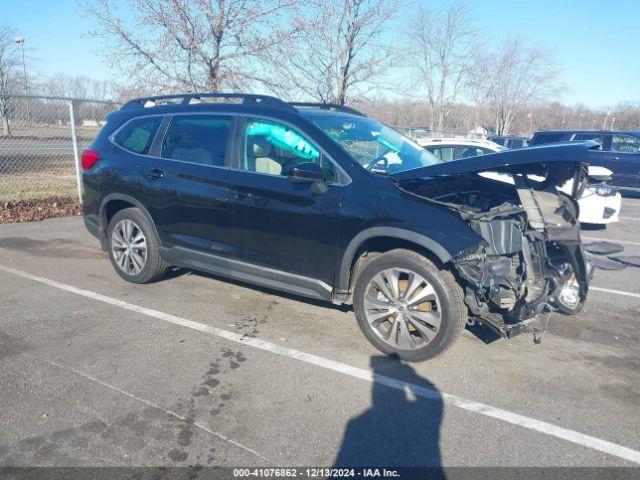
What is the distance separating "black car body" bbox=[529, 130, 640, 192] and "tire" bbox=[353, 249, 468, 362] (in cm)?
1261

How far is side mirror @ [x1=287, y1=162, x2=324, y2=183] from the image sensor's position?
3.69 m

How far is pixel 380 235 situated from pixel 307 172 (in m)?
0.75

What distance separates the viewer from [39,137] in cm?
909

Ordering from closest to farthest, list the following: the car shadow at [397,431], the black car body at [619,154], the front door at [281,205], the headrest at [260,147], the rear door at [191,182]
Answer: the car shadow at [397,431], the front door at [281,205], the headrest at [260,147], the rear door at [191,182], the black car body at [619,154]

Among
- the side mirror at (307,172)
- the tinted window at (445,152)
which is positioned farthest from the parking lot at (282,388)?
the tinted window at (445,152)

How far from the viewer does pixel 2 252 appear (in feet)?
21.0

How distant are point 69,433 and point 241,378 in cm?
109

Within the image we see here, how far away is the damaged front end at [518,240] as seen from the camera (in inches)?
136

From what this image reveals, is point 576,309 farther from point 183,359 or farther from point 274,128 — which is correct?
point 183,359

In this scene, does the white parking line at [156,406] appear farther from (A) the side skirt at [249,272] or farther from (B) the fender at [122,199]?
(B) the fender at [122,199]

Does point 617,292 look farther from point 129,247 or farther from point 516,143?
point 516,143

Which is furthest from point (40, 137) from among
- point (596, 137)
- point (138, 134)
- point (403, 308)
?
point (596, 137)

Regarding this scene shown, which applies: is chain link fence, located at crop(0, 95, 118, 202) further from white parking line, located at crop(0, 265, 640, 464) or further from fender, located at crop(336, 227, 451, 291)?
fender, located at crop(336, 227, 451, 291)

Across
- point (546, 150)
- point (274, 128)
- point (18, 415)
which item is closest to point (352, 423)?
point (18, 415)
